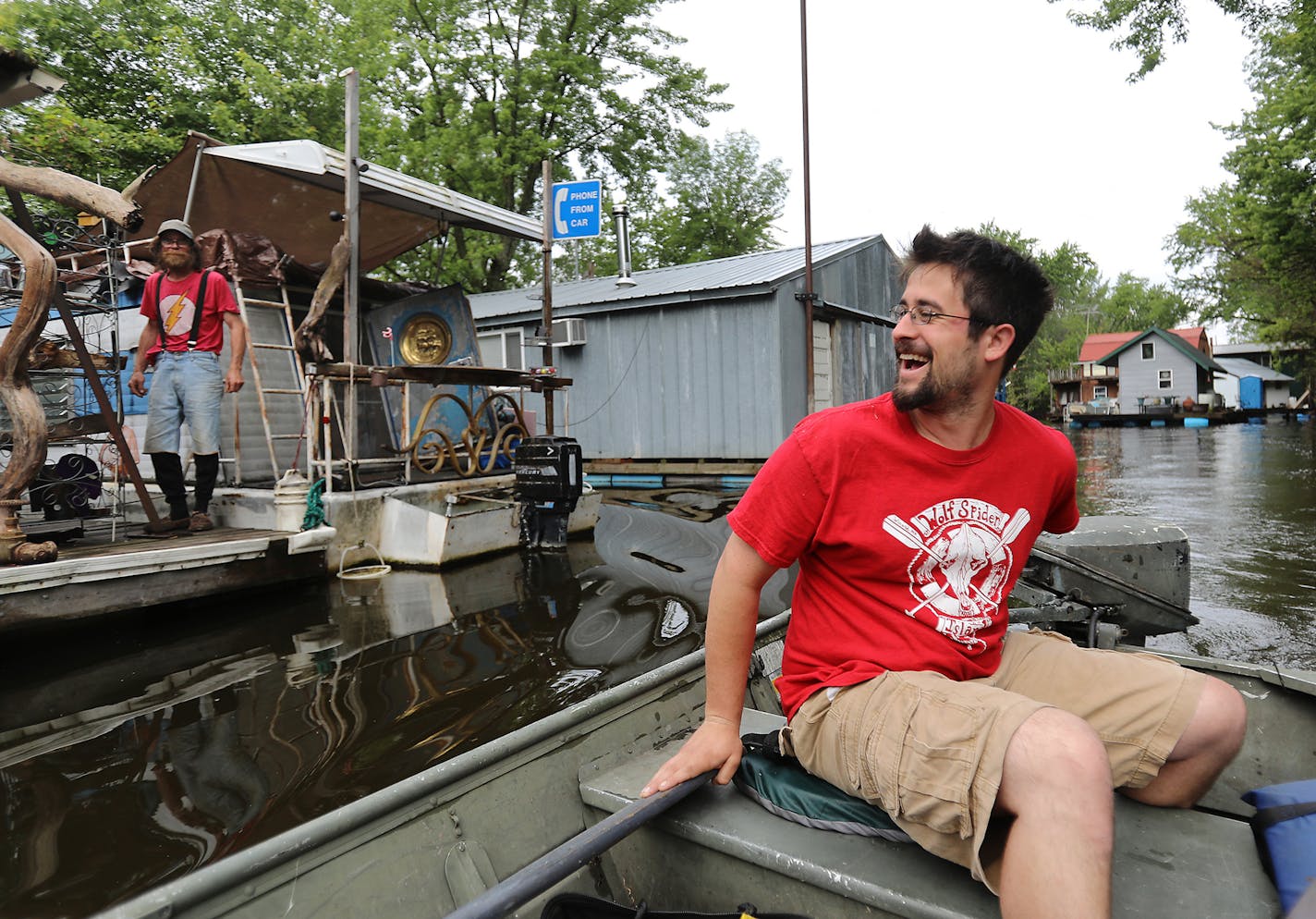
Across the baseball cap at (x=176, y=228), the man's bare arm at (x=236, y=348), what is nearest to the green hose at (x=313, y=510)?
the man's bare arm at (x=236, y=348)

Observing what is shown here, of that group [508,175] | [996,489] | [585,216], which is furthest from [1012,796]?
[508,175]

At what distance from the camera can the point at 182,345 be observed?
19.7 feet

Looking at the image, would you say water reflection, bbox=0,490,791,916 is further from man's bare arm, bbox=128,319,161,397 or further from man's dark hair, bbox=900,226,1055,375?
man's dark hair, bbox=900,226,1055,375

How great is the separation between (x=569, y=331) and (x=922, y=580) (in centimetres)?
1332

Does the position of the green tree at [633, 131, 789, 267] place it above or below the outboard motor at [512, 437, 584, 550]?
above

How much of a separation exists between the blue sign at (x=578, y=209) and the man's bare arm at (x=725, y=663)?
9.22 m

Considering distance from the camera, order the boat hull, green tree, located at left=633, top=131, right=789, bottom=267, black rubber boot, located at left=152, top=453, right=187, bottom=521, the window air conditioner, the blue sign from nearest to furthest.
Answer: the boat hull < black rubber boot, located at left=152, top=453, right=187, bottom=521 < the blue sign < the window air conditioner < green tree, located at left=633, top=131, right=789, bottom=267

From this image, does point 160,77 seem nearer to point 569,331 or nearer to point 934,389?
point 569,331

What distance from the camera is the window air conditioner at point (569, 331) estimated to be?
14.4 meters

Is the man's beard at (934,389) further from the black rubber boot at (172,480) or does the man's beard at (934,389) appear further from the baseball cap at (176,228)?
the black rubber boot at (172,480)

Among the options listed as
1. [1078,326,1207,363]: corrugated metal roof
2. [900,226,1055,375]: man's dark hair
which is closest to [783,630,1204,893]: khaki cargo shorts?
[900,226,1055,375]: man's dark hair

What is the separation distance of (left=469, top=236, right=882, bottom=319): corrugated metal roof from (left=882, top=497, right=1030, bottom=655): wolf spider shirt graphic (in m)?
11.3

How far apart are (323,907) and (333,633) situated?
13.5 feet

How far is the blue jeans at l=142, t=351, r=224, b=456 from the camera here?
19.7 feet
